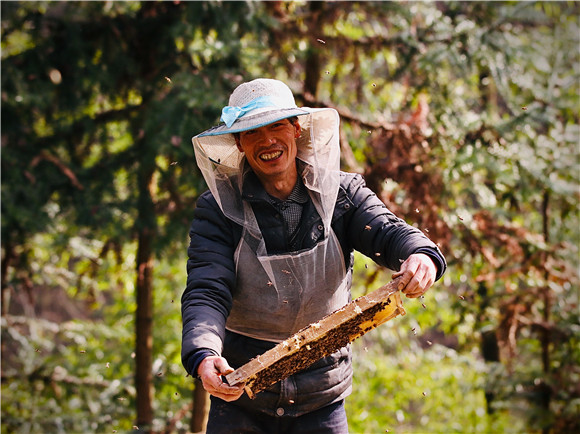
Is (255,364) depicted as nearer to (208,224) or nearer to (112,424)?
(208,224)

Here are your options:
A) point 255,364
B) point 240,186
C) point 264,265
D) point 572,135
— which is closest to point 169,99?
point 240,186

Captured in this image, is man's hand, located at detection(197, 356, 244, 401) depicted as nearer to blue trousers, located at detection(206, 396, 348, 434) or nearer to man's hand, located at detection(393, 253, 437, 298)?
blue trousers, located at detection(206, 396, 348, 434)

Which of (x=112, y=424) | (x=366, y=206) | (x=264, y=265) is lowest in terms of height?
(x=112, y=424)

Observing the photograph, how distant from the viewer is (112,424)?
5.45 metres

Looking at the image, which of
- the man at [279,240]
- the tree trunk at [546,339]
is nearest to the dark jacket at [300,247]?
the man at [279,240]

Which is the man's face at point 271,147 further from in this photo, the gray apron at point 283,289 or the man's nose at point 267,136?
the gray apron at point 283,289

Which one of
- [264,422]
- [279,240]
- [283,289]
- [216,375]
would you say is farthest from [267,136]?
[264,422]

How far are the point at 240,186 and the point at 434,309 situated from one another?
4732 mm

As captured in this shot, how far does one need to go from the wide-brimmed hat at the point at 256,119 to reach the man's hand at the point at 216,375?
0.81 meters

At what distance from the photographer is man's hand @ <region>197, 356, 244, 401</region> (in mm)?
1964

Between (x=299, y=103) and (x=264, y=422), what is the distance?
9.00 ft

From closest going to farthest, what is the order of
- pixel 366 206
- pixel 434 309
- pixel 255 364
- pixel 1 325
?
pixel 255 364, pixel 366 206, pixel 1 325, pixel 434 309

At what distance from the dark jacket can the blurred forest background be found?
1.64m

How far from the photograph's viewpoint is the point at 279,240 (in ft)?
8.11
